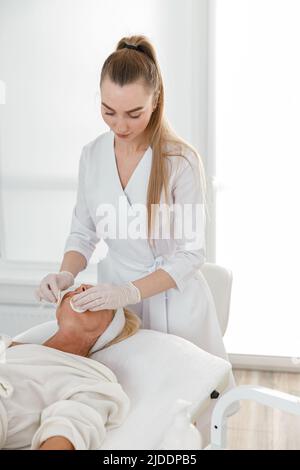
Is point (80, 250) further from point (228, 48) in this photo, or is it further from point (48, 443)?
point (228, 48)

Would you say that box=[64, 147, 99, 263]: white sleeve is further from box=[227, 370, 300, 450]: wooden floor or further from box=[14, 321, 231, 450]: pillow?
box=[227, 370, 300, 450]: wooden floor

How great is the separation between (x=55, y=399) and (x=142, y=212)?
59cm

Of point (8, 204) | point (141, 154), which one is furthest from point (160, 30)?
point (141, 154)

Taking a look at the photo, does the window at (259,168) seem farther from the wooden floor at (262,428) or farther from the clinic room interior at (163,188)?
the wooden floor at (262,428)

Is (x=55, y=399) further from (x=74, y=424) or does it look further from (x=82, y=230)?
Answer: (x=82, y=230)

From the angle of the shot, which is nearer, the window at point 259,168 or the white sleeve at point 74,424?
the white sleeve at point 74,424

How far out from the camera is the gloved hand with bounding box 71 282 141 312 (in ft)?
5.59

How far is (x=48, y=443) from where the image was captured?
1.30 metres

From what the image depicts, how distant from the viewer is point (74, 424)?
1.35 meters

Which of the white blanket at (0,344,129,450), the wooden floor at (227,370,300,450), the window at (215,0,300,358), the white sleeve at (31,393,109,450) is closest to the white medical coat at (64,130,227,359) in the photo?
the white blanket at (0,344,129,450)

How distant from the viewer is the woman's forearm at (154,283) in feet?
5.95

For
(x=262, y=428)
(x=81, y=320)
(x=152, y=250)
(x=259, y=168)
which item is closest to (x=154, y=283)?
(x=152, y=250)

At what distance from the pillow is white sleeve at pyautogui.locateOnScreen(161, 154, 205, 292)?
0.58 ft

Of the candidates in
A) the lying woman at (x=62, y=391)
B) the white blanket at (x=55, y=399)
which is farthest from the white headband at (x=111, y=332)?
the white blanket at (x=55, y=399)
